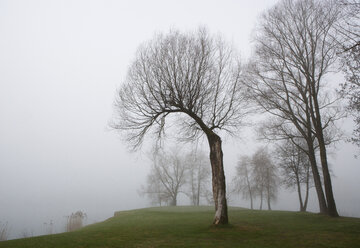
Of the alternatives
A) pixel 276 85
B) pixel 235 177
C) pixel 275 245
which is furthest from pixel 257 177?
pixel 275 245

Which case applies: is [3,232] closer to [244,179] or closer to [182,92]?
[182,92]

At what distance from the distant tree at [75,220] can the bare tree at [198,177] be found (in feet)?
76.7

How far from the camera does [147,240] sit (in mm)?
9086

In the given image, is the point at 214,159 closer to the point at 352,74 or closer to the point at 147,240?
the point at 147,240

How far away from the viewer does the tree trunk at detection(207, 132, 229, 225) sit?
12484 mm

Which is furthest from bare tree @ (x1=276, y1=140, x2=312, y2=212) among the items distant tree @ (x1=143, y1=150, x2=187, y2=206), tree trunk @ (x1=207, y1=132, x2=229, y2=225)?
distant tree @ (x1=143, y1=150, x2=187, y2=206)

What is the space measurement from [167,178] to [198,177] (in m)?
6.96

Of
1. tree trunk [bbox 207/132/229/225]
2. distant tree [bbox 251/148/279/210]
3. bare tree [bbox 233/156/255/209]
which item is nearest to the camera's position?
tree trunk [bbox 207/132/229/225]

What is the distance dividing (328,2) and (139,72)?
47.2ft

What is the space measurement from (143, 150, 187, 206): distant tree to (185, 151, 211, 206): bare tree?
1.57 m

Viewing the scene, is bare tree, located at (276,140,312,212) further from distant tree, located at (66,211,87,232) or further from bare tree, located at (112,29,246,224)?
distant tree, located at (66,211,87,232)

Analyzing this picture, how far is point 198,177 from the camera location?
46.2 meters

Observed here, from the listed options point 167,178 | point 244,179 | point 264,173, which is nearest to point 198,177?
point 167,178

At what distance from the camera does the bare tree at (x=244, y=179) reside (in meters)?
40.4
